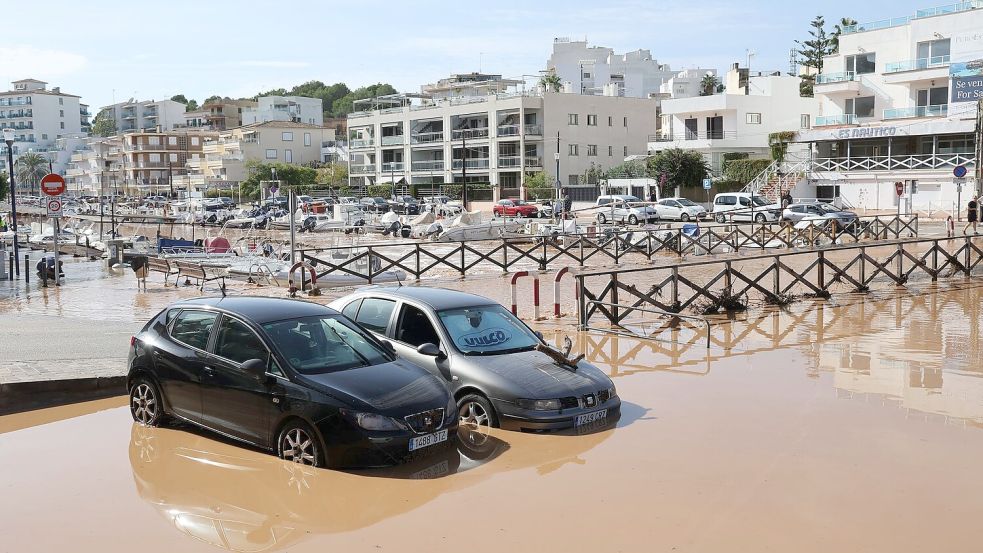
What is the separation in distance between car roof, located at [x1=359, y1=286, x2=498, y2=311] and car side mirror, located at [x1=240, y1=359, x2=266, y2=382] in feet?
7.69

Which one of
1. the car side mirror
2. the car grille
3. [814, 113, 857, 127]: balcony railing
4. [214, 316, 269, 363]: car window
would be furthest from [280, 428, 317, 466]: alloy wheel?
[814, 113, 857, 127]: balcony railing

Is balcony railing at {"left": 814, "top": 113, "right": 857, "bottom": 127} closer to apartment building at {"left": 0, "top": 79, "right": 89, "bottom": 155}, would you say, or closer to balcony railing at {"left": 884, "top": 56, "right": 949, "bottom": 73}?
balcony railing at {"left": 884, "top": 56, "right": 949, "bottom": 73}

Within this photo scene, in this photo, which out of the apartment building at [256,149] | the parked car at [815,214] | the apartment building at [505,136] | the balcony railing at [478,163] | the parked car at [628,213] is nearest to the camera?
the parked car at [815,214]

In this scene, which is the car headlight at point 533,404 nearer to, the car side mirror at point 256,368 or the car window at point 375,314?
the car window at point 375,314

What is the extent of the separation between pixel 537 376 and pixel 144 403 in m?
4.23

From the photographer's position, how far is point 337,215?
193ft

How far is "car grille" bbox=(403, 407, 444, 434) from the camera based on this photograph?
26.6ft

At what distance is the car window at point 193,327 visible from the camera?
29.9ft

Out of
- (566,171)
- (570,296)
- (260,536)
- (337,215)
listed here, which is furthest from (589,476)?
(566,171)

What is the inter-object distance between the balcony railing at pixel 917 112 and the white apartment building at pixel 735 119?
45.9ft

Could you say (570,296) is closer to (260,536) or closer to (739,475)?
(739,475)

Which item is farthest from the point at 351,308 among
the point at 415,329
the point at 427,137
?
the point at 427,137

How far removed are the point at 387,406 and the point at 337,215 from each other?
170 feet

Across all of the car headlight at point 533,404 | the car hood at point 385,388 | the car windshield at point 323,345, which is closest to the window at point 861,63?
the car headlight at point 533,404
